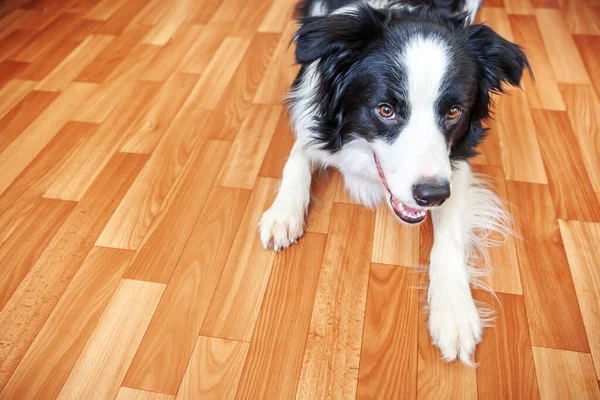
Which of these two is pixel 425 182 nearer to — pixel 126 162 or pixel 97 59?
pixel 126 162

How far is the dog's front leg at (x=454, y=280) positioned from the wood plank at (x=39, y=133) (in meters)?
1.79

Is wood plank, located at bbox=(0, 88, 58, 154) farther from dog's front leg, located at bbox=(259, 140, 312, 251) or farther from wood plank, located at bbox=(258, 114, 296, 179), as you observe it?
dog's front leg, located at bbox=(259, 140, 312, 251)

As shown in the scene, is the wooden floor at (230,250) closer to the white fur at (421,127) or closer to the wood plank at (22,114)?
the wood plank at (22,114)

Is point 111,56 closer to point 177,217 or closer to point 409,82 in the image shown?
point 177,217

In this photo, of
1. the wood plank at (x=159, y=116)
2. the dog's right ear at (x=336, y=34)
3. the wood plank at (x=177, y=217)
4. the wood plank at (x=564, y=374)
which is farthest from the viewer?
the wood plank at (x=159, y=116)

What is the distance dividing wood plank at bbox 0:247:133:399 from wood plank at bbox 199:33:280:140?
845mm

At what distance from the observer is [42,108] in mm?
2611

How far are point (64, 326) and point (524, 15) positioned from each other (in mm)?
3300

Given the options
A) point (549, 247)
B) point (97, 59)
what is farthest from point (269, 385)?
point (97, 59)

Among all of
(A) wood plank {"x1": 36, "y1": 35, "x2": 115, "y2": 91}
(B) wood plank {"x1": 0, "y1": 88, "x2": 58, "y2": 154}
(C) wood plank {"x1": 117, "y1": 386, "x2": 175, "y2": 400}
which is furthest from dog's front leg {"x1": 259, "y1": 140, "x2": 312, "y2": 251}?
(A) wood plank {"x1": 36, "y1": 35, "x2": 115, "y2": 91}

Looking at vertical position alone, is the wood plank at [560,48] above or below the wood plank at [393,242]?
below

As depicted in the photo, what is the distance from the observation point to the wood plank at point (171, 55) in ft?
9.36

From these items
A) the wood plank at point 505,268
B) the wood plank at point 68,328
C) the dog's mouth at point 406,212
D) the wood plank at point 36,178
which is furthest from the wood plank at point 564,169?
the wood plank at point 36,178

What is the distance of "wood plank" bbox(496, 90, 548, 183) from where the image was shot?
2.25 m
